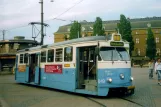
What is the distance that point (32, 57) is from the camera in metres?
20.2

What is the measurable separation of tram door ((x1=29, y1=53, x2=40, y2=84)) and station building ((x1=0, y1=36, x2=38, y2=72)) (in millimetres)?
22568

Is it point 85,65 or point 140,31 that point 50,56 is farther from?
point 140,31

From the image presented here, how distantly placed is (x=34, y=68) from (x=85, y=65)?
22.7 feet

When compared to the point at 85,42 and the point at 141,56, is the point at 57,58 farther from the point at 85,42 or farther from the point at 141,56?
the point at 141,56

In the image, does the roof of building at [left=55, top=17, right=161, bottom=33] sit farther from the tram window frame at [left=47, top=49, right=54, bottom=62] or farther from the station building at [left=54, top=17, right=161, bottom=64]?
the tram window frame at [left=47, top=49, right=54, bottom=62]

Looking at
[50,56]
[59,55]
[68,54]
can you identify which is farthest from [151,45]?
[68,54]

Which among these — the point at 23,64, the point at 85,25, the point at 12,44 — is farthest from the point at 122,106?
the point at 85,25

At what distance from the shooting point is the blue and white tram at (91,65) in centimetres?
1270

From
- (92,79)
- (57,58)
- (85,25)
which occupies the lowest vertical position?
(92,79)

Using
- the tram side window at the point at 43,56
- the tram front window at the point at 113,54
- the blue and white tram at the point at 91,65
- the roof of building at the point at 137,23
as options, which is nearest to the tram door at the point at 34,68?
the tram side window at the point at 43,56

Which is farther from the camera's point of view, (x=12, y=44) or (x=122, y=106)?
(x=12, y=44)

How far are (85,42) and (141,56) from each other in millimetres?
89628

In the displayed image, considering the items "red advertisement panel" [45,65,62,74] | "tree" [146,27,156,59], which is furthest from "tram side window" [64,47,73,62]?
"tree" [146,27,156,59]

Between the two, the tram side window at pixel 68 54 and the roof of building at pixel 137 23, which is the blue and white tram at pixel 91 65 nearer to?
the tram side window at pixel 68 54
